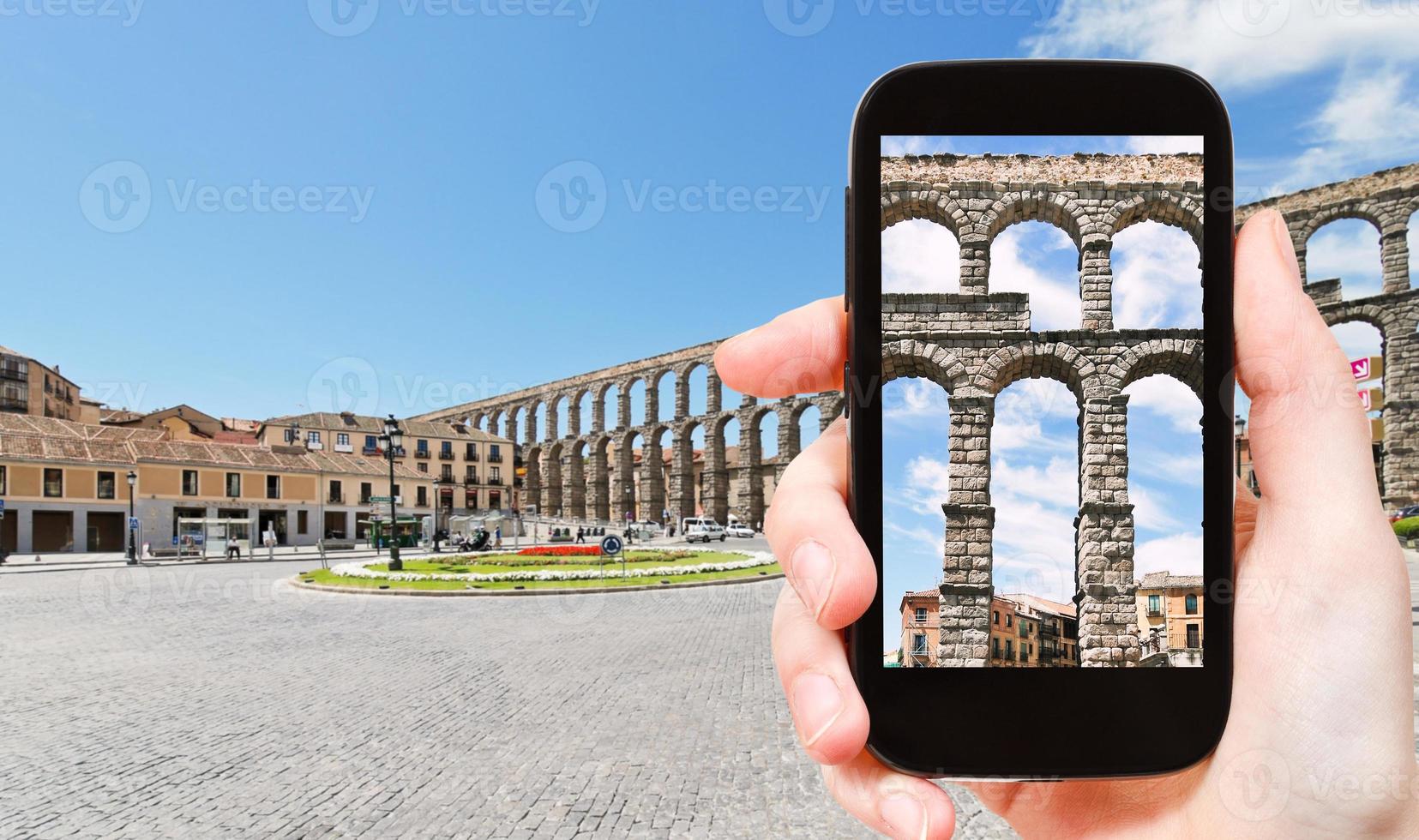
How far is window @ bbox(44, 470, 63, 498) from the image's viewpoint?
41.2 meters

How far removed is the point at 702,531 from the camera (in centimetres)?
4625

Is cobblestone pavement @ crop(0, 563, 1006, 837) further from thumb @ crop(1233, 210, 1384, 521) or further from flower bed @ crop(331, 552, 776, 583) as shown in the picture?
flower bed @ crop(331, 552, 776, 583)

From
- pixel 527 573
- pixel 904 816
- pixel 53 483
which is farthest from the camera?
pixel 53 483

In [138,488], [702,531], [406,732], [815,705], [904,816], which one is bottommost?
[702,531]

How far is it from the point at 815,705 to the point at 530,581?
21439mm

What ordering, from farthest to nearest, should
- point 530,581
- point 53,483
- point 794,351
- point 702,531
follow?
point 702,531, point 53,483, point 530,581, point 794,351

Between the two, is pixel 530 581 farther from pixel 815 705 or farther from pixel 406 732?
pixel 815 705

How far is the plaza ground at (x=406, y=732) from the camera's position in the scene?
5918 mm

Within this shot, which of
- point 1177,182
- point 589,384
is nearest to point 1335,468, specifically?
point 1177,182

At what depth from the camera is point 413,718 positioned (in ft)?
28.2

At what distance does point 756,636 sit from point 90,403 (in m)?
96.0

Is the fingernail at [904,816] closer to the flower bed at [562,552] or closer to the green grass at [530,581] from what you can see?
the green grass at [530,581]

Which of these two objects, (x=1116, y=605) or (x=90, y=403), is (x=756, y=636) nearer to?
(x=1116, y=605)

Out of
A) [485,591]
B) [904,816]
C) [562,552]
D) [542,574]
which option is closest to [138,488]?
[562,552]
